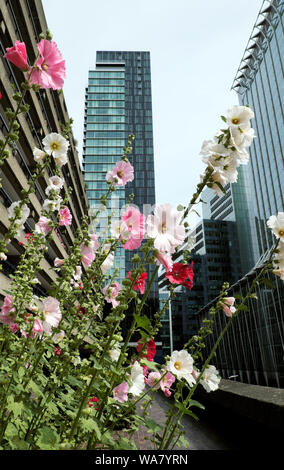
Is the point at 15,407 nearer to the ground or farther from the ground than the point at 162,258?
nearer to the ground

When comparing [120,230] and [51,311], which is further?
[51,311]

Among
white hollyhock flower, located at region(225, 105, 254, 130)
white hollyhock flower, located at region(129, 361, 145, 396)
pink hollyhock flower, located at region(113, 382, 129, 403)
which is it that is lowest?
pink hollyhock flower, located at region(113, 382, 129, 403)

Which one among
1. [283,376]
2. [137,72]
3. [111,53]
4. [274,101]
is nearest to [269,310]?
[283,376]

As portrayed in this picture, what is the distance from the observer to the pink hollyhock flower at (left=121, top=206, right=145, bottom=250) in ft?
4.60

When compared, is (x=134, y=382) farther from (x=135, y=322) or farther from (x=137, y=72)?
(x=137, y=72)

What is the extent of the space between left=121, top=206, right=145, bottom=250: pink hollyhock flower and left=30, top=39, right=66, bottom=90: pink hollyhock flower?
714 mm

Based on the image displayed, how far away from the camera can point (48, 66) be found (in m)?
1.42

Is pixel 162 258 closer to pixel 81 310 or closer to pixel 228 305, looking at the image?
pixel 228 305

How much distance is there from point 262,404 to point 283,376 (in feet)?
62.7

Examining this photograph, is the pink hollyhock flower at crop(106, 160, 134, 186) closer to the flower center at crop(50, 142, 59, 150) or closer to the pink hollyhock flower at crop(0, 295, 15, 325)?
the flower center at crop(50, 142, 59, 150)

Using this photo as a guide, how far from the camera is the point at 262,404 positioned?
112 inches

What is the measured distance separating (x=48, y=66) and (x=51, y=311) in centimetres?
126

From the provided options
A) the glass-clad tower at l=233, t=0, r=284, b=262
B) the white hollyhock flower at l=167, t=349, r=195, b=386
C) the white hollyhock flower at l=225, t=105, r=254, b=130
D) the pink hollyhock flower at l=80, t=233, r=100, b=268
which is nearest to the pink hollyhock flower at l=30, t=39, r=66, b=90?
the white hollyhock flower at l=225, t=105, r=254, b=130

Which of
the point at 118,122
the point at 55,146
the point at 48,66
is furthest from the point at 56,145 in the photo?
the point at 118,122
